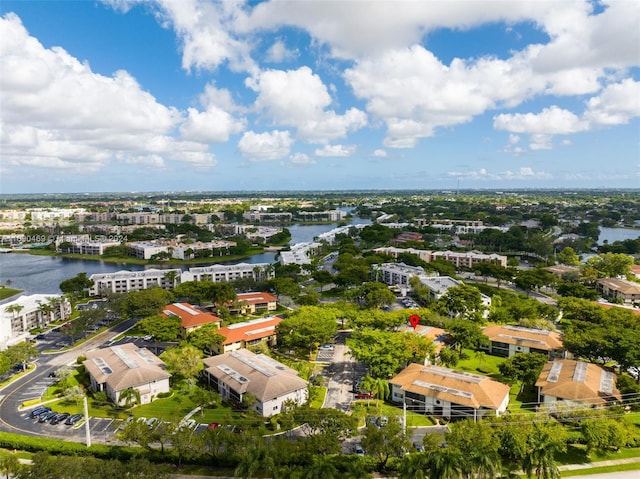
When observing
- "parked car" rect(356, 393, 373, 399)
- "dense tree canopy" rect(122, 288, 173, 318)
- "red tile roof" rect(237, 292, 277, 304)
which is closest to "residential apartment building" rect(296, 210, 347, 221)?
"red tile roof" rect(237, 292, 277, 304)

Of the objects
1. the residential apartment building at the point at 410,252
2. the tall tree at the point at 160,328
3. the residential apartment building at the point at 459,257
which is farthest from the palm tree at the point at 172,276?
the residential apartment building at the point at 459,257

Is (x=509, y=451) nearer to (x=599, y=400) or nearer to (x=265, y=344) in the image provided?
(x=599, y=400)

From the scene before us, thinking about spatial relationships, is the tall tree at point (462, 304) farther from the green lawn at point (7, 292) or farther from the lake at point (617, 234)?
the lake at point (617, 234)

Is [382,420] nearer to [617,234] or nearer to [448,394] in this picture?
[448,394]

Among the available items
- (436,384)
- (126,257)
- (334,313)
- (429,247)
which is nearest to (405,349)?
(436,384)

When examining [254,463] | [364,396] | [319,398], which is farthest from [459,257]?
[254,463]

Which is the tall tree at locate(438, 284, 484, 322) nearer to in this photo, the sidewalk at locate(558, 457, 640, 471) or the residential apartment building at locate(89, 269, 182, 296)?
the sidewalk at locate(558, 457, 640, 471)
